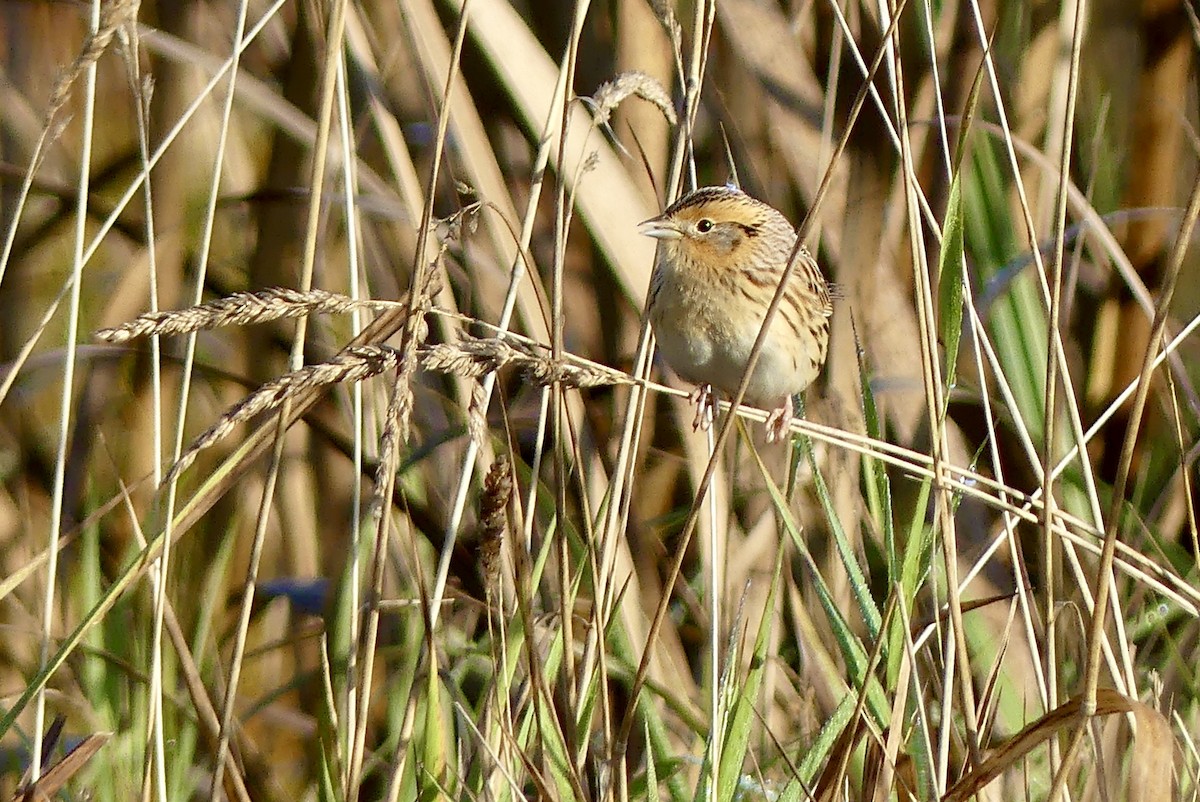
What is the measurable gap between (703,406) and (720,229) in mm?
402

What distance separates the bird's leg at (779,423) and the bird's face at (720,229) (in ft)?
1.02

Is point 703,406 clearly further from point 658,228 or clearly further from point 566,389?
point 566,389

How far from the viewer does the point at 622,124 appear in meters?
3.01

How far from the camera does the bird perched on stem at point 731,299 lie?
107 inches

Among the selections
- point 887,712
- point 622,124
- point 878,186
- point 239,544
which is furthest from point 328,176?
point 887,712

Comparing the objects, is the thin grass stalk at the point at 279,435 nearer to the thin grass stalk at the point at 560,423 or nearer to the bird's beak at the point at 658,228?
the thin grass stalk at the point at 560,423

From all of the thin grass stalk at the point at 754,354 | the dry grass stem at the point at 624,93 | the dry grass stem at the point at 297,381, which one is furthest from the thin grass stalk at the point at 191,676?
the dry grass stem at the point at 624,93

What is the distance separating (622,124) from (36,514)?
1501 mm

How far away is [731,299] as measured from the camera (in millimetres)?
2811

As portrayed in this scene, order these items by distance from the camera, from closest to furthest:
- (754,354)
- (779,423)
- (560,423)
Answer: (754,354), (560,423), (779,423)

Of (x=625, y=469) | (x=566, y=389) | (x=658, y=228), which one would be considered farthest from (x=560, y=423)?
(x=658, y=228)

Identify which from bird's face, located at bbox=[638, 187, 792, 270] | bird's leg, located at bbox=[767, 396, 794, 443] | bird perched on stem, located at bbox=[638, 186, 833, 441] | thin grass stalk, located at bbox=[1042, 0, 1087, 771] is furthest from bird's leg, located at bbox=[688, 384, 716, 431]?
thin grass stalk, located at bbox=[1042, 0, 1087, 771]

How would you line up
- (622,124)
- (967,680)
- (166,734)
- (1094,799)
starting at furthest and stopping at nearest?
(622,124), (166,734), (1094,799), (967,680)

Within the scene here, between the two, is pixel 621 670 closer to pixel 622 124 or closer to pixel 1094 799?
pixel 1094 799
